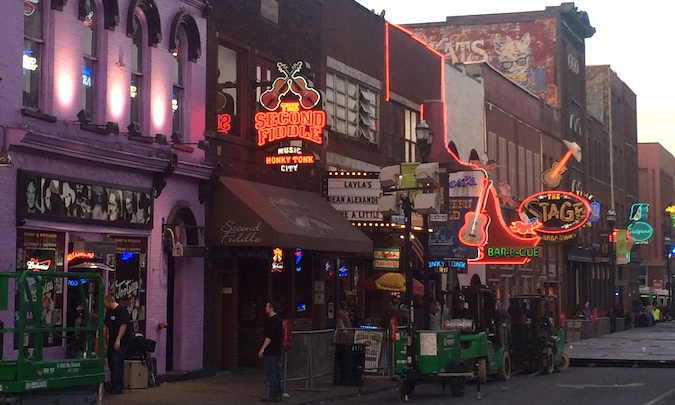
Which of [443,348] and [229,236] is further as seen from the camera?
[229,236]

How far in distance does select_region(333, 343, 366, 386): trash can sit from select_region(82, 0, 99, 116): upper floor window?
7030 millimetres

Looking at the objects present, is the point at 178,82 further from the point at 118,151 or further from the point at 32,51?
the point at 32,51

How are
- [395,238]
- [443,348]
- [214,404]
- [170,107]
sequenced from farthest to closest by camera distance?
[395,238] → [170,107] → [443,348] → [214,404]

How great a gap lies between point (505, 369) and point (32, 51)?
44.4 ft

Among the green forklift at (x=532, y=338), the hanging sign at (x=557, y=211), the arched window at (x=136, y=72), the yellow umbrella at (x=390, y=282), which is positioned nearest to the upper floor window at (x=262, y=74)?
the arched window at (x=136, y=72)

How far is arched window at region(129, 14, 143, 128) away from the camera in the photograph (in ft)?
76.8

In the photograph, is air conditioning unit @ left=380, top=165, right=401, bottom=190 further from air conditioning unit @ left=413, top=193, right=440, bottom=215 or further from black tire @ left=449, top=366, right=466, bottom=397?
black tire @ left=449, top=366, right=466, bottom=397

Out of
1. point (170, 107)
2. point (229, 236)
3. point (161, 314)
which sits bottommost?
point (161, 314)

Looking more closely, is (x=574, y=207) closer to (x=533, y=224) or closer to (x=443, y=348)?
(x=533, y=224)

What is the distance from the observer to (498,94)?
4916 cm

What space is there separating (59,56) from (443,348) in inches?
363

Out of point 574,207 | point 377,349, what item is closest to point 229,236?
point 377,349

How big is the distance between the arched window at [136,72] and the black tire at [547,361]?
41.5 ft

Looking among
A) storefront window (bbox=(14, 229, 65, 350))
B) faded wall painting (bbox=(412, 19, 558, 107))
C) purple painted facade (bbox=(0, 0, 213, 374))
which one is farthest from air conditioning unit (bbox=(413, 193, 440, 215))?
faded wall painting (bbox=(412, 19, 558, 107))
